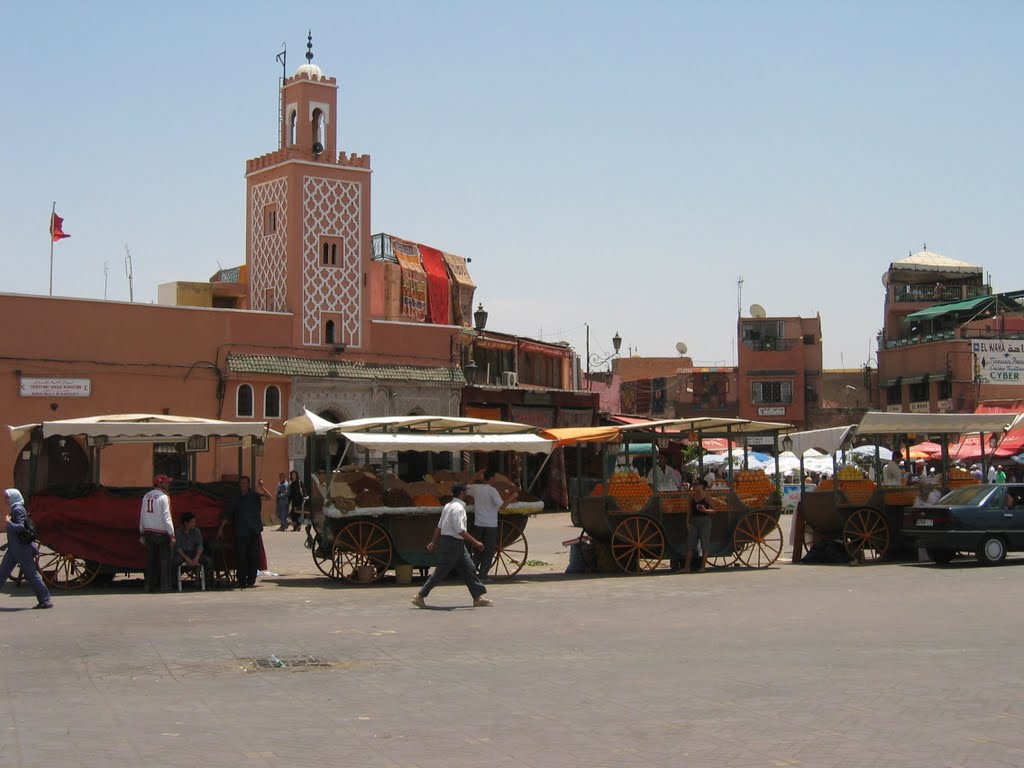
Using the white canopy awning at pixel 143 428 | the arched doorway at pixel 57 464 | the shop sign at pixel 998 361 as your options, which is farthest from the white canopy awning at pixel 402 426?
the shop sign at pixel 998 361

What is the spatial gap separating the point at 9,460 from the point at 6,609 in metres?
20.0

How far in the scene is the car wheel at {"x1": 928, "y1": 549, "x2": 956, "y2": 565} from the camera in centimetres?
2103

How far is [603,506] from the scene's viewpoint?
1956 centimetres

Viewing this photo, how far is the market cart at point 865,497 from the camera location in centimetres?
2123

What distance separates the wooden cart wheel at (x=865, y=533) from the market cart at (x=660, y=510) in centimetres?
145

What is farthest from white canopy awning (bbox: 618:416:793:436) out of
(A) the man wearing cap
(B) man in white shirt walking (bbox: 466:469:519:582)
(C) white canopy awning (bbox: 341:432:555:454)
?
(A) the man wearing cap

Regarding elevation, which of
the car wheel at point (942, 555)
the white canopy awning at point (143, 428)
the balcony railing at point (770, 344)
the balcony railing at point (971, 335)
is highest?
the balcony railing at point (770, 344)

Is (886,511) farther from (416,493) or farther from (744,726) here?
(744,726)

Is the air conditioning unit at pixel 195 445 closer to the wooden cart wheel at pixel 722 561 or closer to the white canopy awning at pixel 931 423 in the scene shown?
the wooden cart wheel at pixel 722 561

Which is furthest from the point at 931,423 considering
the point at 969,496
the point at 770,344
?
the point at 770,344

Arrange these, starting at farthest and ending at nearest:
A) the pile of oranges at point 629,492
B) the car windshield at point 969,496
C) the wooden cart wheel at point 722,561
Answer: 1. the wooden cart wheel at point 722,561
2. the car windshield at point 969,496
3. the pile of oranges at point 629,492

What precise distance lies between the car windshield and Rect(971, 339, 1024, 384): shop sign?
40040 mm

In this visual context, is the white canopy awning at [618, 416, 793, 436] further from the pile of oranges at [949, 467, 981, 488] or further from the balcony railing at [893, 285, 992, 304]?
the balcony railing at [893, 285, 992, 304]

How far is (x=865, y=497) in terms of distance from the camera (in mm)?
21531
